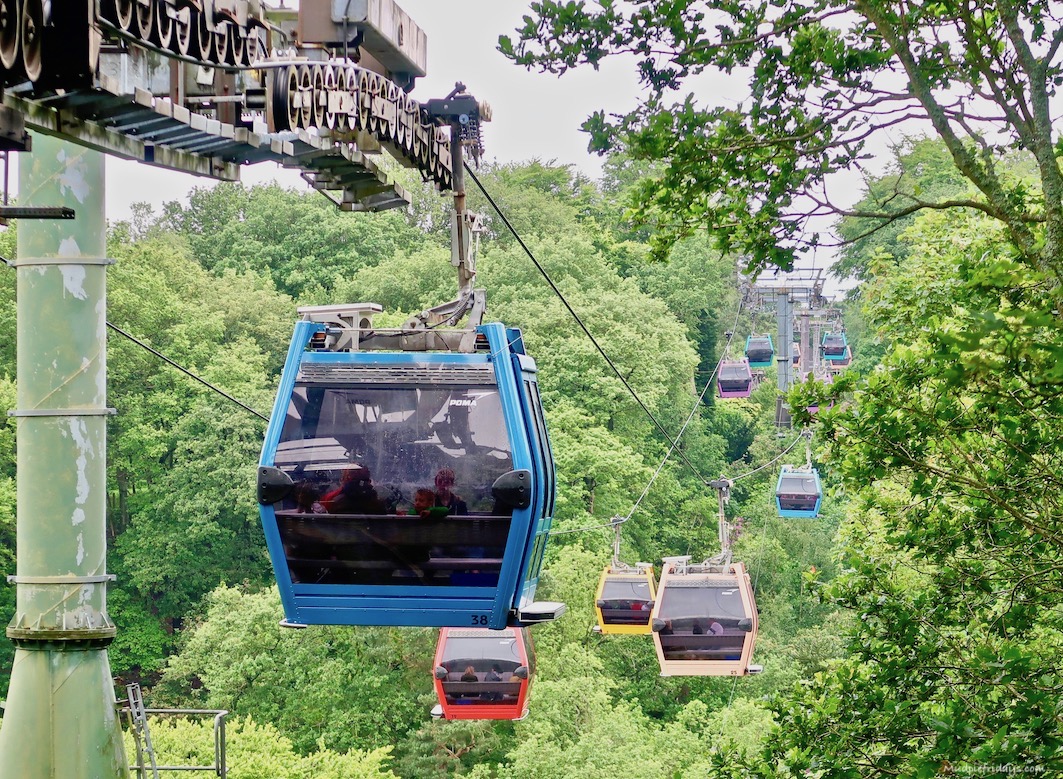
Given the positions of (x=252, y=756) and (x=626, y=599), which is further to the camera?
(x=626, y=599)

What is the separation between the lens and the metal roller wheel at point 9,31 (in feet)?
13.3

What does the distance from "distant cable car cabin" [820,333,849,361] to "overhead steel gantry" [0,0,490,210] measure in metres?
39.1

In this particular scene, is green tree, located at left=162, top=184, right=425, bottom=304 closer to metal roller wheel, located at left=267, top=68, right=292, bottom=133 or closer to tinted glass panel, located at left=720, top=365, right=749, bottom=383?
tinted glass panel, located at left=720, top=365, right=749, bottom=383

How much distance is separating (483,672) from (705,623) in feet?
10.1

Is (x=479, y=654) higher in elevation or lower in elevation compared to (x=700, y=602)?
lower

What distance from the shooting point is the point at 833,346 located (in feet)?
159

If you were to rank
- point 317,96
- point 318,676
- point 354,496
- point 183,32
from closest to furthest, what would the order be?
point 183,32 < point 317,96 < point 354,496 < point 318,676

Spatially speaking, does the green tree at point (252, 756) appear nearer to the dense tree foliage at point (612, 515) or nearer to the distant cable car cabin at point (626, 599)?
the dense tree foliage at point (612, 515)

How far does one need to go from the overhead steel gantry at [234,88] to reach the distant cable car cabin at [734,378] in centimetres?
3390

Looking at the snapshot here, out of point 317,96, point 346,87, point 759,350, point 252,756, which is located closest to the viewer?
point 317,96

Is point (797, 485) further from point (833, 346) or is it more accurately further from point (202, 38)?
point (202, 38)

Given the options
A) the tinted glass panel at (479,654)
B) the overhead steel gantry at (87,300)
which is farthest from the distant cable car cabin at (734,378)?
the overhead steel gantry at (87,300)

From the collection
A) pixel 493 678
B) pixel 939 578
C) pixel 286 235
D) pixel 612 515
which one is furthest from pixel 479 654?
pixel 286 235

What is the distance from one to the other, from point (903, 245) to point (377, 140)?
4996 centimetres
